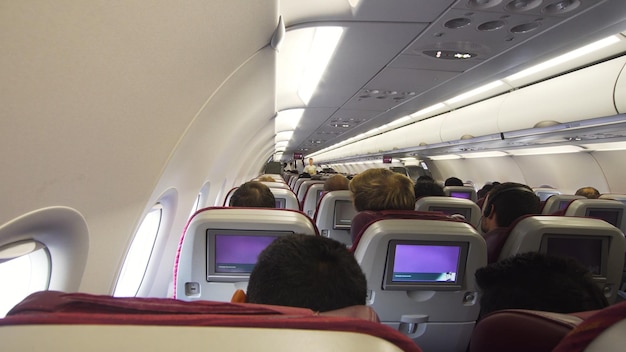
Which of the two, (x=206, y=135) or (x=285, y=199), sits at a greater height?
(x=206, y=135)

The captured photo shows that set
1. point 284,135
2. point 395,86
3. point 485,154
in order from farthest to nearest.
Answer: point 284,135, point 485,154, point 395,86

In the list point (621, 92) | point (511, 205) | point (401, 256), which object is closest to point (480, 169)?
point (621, 92)

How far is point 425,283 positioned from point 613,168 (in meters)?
9.90

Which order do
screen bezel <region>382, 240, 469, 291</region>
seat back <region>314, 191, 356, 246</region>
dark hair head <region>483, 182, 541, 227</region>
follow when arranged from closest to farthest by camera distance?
screen bezel <region>382, 240, 469, 291</region>, dark hair head <region>483, 182, 541, 227</region>, seat back <region>314, 191, 356, 246</region>

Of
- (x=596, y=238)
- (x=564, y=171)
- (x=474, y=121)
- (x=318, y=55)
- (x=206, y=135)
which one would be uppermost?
(x=318, y=55)

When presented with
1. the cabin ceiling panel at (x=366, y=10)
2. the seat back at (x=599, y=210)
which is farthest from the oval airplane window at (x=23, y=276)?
the seat back at (x=599, y=210)

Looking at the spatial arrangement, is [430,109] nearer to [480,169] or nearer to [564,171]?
[564,171]

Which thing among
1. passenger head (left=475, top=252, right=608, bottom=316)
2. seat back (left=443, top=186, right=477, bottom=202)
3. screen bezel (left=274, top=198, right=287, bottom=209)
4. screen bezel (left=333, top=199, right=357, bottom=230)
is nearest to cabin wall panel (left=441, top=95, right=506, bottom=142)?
seat back (left=443, top=186, right=477, bottom=202)

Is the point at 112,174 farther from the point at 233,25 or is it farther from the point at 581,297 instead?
the point at 581,297

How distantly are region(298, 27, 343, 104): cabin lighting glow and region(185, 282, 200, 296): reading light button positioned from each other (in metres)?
2.75

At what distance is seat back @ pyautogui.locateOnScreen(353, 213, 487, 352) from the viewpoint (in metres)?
2.39

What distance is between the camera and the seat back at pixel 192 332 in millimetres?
645

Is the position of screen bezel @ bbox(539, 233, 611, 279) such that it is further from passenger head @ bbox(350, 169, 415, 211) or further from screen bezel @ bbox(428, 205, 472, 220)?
screen bezel @ bbox(428, 205, 472, 220)

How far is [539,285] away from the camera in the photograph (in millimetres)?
1496
